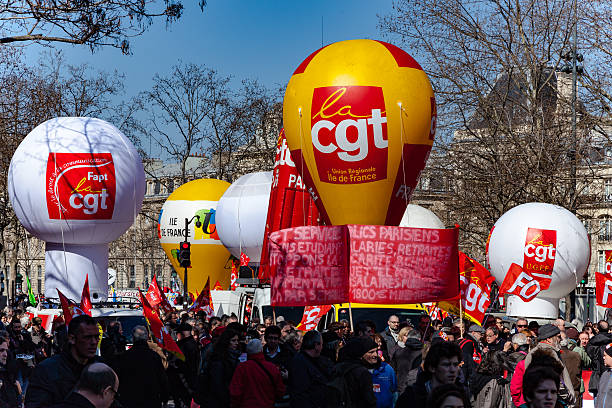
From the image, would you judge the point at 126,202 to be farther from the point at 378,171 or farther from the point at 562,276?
the point at 562,276

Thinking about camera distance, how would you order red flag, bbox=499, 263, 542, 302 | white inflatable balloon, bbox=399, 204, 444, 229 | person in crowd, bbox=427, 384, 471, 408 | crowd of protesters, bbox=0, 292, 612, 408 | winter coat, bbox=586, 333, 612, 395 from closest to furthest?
1. person in crowd, bbox=427, 384, 471, 408
2. crowd of protesters, bbox=0, 292, 612, 408
3. winter coat, bbox=586, 333, 612, 395
4. red flag, bbox=499, 263, 542, 302
5. white inflatable balloon, bbox=399, 204, 444, 229

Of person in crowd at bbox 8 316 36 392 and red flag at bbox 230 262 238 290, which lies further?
red flag at bbox 230 262 238 290

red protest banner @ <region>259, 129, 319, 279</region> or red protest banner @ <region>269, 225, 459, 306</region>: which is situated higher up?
red protest banner @ <region>259, 129, 319, 279</region>

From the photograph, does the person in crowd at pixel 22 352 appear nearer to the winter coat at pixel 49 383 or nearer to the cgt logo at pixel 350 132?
the winter coat at pixel 49 383

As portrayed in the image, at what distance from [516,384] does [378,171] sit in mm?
9438

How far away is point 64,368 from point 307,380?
2.70 meters

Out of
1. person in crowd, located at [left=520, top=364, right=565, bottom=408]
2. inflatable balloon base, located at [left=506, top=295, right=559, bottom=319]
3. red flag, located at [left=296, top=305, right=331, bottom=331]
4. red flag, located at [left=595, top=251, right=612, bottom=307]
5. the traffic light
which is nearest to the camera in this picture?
person in crowd, located at [left=520, top=364, right=565, bottom=408]

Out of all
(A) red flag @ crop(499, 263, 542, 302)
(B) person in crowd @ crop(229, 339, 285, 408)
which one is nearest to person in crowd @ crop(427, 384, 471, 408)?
(B) person in crowd @ crop(229, 339, 285, 408)

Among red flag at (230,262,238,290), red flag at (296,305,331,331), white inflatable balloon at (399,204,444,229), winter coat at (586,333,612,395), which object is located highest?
white inflatable balloon at (399,204,444,229)

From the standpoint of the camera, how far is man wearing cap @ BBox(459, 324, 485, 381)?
37.3 feet

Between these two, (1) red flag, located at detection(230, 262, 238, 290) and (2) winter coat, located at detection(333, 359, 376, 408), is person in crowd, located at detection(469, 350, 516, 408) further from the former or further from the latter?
(1) red flag, located at detection(230, 262, 238, 290)

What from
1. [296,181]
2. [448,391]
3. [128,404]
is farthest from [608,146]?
[448,391]

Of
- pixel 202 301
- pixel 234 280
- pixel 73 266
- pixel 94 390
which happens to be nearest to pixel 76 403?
pixel 94 390

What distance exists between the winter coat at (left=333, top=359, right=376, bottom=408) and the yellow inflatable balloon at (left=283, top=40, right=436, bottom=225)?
10.2 m
